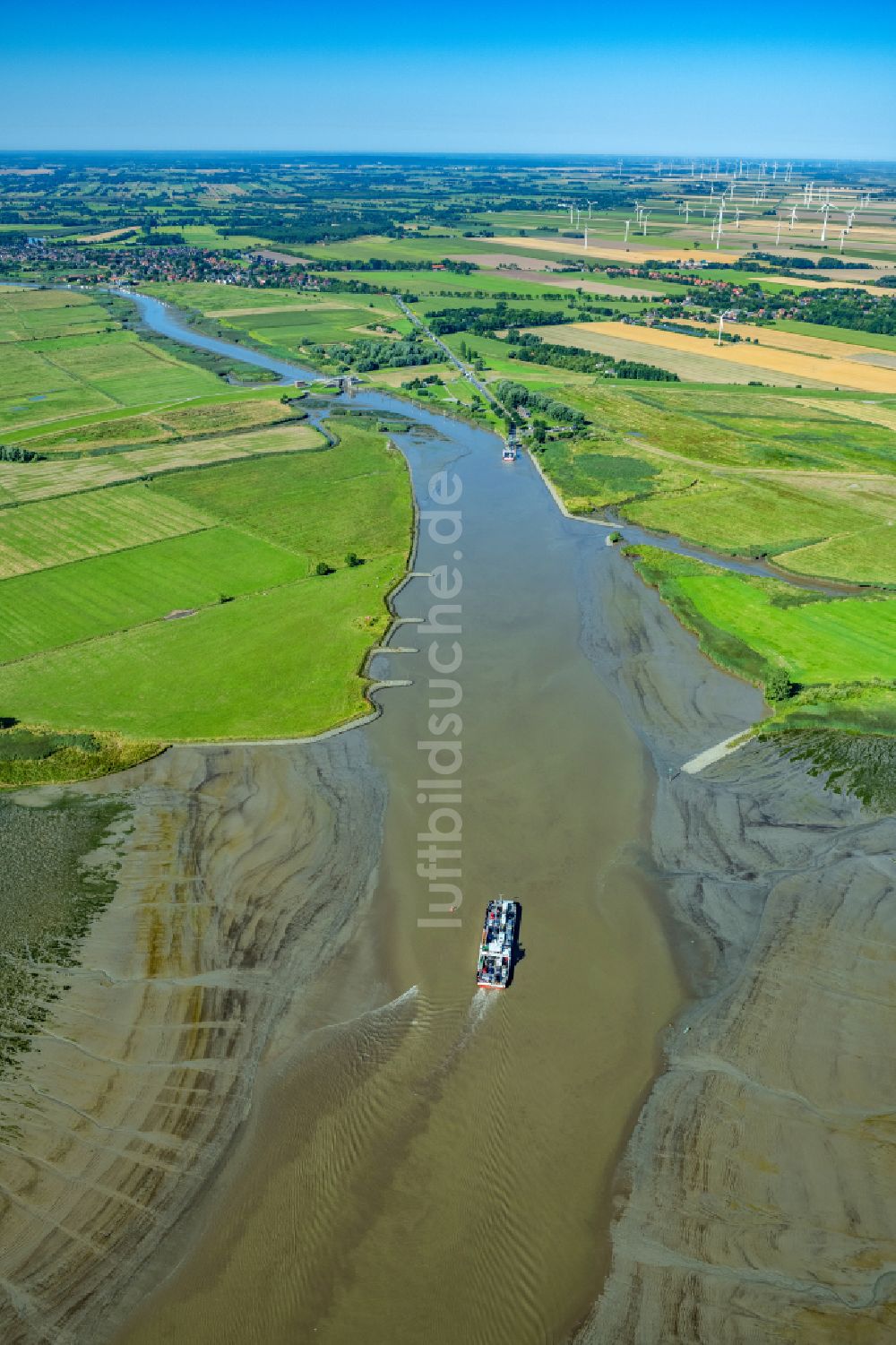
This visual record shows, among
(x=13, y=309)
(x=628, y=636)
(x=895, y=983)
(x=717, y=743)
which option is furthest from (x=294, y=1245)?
(x=13, y=309)

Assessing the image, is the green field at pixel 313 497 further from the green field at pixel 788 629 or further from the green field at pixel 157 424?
the green field at pixel 788 629

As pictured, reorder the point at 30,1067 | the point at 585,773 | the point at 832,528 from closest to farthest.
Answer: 1. the point at 30,1067
2. the point at 585,773
3. the point at 832,528

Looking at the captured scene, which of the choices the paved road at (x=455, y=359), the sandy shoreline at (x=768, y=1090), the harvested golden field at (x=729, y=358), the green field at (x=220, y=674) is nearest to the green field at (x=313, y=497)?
the green field at (x=220, y=674)

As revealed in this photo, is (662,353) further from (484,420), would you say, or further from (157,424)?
(157,424)

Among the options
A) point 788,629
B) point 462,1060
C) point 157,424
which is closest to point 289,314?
point 157,424

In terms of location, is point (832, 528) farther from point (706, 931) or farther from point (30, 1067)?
point (30, 1067)

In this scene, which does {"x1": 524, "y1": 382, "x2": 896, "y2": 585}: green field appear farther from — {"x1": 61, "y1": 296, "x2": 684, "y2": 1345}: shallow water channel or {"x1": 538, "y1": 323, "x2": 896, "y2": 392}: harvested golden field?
{"x1": 61, "y1": 296, "x2": 684, "y2": 1345}: shallow water channel
